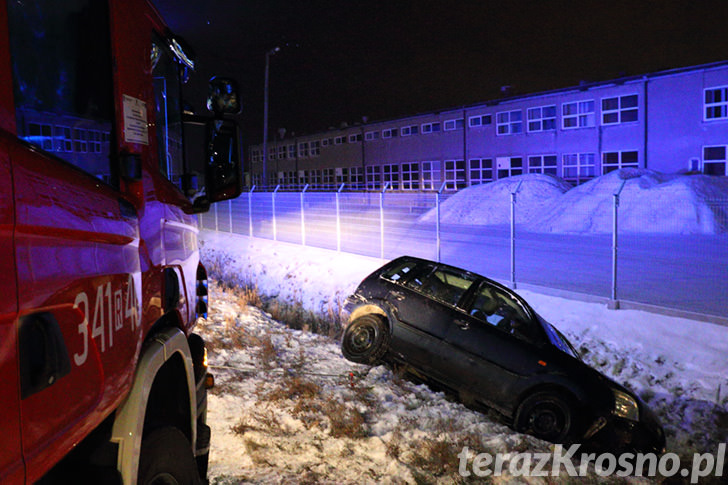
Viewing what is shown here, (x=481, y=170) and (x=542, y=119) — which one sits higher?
(x=542, y=119)

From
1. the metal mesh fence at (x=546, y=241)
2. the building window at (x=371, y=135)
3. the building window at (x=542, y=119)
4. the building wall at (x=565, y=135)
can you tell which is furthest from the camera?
the building window at (x=371, y=135)

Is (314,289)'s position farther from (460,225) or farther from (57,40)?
(57,40)

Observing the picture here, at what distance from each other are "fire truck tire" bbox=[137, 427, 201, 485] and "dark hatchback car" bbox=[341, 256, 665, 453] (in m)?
4.35

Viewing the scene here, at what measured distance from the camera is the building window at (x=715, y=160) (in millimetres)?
28297

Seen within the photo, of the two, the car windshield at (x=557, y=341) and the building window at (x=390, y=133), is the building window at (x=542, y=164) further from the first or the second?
the car windshield at (x=557, y=341)

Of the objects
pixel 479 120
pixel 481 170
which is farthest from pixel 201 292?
pixel 479 120

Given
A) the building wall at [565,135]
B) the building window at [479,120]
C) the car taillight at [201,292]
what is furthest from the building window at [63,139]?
the building window at [479,120]

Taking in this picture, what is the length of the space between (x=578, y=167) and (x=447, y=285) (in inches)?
1166

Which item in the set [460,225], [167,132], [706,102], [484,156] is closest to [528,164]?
[484,156]

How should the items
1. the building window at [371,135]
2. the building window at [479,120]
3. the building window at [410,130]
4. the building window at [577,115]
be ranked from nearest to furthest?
the building window at [577,115], the building window at [479,120], the building window at [410,130], the building window at [371,135]

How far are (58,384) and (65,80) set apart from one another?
1083 mm

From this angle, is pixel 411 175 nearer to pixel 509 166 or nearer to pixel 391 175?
pixel 391 175

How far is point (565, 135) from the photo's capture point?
115 feet

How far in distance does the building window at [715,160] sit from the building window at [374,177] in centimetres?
2531
